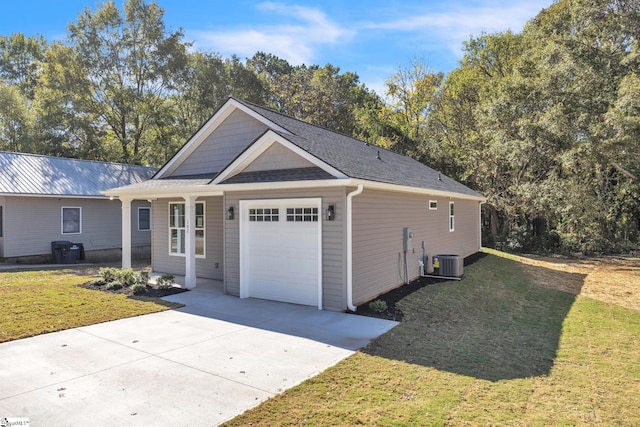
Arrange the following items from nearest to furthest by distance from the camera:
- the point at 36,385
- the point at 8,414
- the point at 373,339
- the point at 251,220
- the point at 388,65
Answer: the point at 8,414 < the point at 36,385 < the point at 373,339 < the point at 251,220 < the point at 388,65

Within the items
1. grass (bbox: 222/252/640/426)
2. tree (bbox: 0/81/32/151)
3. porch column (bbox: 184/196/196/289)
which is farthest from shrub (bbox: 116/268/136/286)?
tree (bbox: 0/81/32/151)

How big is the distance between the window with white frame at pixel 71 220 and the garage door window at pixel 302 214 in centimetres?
1304

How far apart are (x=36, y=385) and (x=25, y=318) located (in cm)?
364

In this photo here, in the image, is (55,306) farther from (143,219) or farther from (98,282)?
(143,219)

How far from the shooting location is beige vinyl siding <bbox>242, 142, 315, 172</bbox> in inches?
363

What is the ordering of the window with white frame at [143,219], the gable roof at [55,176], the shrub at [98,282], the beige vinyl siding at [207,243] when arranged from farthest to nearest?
the window with white frame at [143,219]
the gable roof at [55,176]
the beige vinyl siding at [207,243]
the shrub at [98,282]

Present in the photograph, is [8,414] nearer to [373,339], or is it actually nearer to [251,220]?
[373,339]

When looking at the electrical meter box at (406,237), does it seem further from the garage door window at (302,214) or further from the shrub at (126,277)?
the shrub at (126,277)

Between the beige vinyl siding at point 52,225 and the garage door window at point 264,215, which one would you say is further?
the beige vinyl siding at point 52,225

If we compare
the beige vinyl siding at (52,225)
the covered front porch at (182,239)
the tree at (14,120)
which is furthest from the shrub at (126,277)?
the tree at (14,120)

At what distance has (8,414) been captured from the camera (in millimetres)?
4047

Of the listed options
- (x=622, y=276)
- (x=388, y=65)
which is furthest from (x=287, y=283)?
(x=388, y=65)

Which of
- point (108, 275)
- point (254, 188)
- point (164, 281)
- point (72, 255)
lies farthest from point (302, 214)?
point (72, 255)

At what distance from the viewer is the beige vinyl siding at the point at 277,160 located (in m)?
9.22
